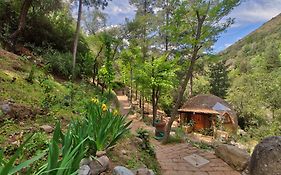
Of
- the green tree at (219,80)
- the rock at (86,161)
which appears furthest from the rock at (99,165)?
the green tree at (219,80)

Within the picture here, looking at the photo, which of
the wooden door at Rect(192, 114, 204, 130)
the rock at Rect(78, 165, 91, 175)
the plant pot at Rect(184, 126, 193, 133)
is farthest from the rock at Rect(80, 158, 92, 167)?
the wooden door at Rect(192, 114, 204, 130)

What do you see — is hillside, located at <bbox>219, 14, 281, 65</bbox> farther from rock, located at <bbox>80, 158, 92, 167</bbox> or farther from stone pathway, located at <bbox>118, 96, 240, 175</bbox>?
rock, located at <bbox>80, 158, 92, 167</bbox>

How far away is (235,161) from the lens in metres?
4.90

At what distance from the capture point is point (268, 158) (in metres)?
3.61

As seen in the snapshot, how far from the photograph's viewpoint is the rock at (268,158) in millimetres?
3518

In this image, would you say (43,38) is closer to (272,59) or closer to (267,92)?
(267,92)

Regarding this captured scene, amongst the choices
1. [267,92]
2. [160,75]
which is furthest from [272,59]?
[160,75]

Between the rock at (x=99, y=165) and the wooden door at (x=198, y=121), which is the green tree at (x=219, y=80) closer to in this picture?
the wooden door at (x=198, y=121)

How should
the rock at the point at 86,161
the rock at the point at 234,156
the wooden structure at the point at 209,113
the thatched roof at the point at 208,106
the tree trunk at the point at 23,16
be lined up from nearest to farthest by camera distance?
the rock at the point at 86,161
the rock at the point at 234,156
the tree trunk at the point at 23,16
the wooden structure at the point at 209,113
the thatched roof at the point at 208,106

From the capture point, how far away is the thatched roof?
14.4m

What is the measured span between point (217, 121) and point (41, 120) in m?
11.6

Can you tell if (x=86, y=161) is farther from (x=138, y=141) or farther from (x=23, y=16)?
(x=23, y=16)

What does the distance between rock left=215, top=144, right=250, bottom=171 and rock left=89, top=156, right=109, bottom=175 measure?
327 centimetres

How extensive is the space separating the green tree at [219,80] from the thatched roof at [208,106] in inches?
273
